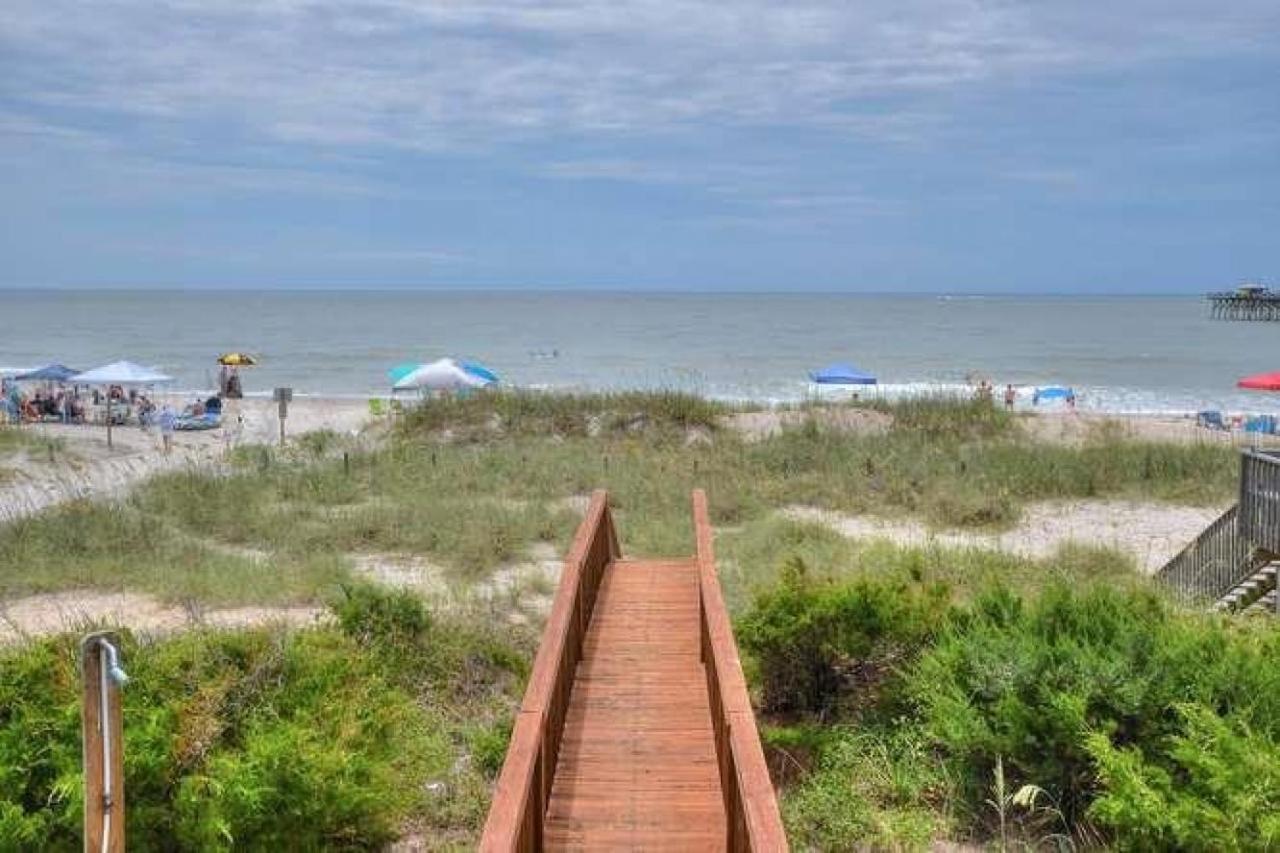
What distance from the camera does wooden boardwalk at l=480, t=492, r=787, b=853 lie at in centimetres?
463

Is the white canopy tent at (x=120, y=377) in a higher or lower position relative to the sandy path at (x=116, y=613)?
higher

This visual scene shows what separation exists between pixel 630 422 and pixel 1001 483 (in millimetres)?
10356

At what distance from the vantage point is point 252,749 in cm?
640

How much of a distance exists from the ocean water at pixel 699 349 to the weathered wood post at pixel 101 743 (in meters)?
43.1

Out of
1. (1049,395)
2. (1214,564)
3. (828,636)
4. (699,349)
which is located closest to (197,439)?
(1214,564)

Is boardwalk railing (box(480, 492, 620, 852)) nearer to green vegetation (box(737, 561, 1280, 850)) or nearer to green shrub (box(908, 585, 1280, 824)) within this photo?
green vegetation (box(737, 561, 1280, 850))

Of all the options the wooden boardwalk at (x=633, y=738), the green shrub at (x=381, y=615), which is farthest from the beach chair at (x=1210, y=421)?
the green shrub at (x=381, y=615)

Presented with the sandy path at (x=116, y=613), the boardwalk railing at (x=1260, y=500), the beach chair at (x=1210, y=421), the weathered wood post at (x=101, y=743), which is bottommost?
the sandy path at (x=116, y=613)

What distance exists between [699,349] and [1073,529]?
62894 millimetres

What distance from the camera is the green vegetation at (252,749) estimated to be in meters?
6.15

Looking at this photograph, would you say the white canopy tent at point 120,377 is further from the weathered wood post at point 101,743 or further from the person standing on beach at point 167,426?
the weathered wood post at point 101,743

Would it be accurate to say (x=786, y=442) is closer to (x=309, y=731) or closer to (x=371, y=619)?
(x=371, y=619)

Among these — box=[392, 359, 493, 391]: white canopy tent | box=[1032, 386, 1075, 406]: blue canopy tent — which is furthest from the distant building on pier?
box=[392, 359, 493, 391]: white canopy tent

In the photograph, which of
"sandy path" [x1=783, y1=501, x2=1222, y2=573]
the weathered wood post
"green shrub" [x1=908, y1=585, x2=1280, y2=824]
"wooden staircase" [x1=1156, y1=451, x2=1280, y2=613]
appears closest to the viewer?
the weathered wood post
